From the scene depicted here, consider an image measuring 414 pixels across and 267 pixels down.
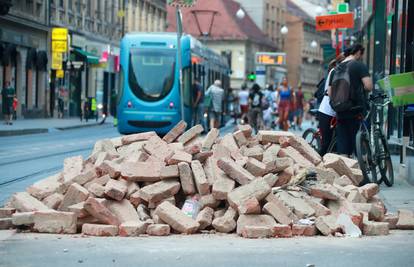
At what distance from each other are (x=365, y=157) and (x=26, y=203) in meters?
5.25

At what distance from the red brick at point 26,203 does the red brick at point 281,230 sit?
217cm

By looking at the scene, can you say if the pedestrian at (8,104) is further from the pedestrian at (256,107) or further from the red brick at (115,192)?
the red brick at (115,192)

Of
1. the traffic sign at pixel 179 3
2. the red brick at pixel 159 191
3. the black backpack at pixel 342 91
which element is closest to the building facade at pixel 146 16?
the traffic sign at pixel 179 3

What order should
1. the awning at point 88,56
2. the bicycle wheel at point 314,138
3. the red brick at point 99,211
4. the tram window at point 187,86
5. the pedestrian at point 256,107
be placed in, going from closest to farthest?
the red brick at point 99,211
the bicycle wheel at point 314,138
the tram window at point 187,86
the pedestrian at point 256,107
the awning at point 88,56

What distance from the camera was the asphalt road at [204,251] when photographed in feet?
23.4

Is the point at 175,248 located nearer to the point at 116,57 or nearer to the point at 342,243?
the point at 342,243

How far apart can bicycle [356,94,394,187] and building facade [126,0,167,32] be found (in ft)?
208

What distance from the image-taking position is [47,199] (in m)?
9.50

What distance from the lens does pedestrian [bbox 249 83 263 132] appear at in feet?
111

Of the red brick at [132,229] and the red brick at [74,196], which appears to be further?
the red brick at [74,196]

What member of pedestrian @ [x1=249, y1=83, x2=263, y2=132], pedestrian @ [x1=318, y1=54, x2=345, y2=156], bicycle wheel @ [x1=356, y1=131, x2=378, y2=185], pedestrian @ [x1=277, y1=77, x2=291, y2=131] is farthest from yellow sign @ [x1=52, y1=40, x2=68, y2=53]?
bicycle wheel @ [x1=356, y1=131, x2=378, y2=185]

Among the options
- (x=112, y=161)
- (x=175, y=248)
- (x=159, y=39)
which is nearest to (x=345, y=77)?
(x=112, y=161)

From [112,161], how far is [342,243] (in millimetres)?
2888

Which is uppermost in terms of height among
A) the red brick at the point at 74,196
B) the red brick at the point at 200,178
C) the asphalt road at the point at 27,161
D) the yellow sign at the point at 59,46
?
the yellow sign at the point at 59,46
